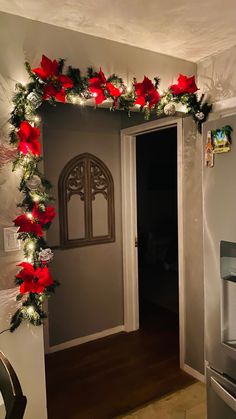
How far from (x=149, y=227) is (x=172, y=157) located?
1193 millimetres

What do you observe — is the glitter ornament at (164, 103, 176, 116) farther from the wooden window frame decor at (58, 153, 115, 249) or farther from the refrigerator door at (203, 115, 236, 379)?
the wooden window frame decor at (58, 153, 115, 249)

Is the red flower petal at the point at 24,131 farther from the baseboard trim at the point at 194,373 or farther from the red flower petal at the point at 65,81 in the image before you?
the baseboard trim at the point at 194,373

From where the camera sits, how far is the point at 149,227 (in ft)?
18.4

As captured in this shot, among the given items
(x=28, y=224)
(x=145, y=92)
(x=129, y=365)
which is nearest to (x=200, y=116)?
(x=145, y=92)

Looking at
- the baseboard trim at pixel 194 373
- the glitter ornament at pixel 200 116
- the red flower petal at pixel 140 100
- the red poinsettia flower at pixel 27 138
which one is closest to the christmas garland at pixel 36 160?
the red poinsettia flower at pixel 27 138

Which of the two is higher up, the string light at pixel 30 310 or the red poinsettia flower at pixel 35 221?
the red poinsettia flower at pixel 35 221

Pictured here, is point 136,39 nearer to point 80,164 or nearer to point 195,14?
point 195,14

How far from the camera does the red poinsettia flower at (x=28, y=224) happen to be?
182cm

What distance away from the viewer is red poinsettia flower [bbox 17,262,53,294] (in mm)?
1848

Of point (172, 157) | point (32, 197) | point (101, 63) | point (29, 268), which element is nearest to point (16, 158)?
point (32, 197)

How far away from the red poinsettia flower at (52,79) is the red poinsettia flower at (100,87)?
0.46 feet

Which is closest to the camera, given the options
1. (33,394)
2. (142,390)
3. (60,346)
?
(33,394)

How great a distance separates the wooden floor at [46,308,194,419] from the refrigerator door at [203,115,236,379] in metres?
1.14

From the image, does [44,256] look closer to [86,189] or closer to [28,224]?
[28,224]
